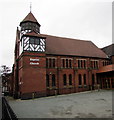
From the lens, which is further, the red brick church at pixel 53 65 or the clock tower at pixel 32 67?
the red brick church at pixel 53 65

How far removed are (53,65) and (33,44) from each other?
5.89 metres

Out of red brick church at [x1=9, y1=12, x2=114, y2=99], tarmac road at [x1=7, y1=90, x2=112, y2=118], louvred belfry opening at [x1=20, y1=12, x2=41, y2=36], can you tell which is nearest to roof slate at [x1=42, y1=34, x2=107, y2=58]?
red brick church at [x1=9, y1=12, x2=114, y2=99]

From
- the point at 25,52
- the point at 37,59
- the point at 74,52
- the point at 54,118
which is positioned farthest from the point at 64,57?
the point at 54,118

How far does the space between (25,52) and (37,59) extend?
2.33 m

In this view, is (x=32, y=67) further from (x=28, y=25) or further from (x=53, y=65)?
(x=28, y=25)

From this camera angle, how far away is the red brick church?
72.5 feet

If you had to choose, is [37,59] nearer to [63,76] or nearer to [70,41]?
[63,76]

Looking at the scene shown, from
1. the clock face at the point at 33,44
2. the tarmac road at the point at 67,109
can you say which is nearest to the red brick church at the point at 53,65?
the clock face at the point at 33,44

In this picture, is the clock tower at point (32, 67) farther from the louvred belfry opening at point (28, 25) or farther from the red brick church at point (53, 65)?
the louvred belfry opening at point (28, 25)

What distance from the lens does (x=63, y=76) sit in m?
26.5

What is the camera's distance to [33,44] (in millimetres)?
23062

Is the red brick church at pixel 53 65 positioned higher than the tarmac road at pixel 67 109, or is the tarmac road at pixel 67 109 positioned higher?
the red brick church at pixel 53 65

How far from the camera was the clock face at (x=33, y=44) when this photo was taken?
891 inches

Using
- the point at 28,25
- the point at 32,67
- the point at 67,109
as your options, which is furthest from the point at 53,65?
the point at 67,109
